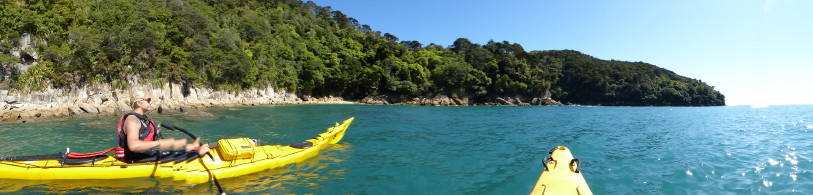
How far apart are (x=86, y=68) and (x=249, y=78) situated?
15673 millimetres

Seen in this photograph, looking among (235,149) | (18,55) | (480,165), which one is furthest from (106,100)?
(480,165)

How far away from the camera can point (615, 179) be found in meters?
6.38

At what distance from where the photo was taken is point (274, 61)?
44281 mm

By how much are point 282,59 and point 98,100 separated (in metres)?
23.4

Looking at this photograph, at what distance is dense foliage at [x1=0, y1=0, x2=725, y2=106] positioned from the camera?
22.7 meters

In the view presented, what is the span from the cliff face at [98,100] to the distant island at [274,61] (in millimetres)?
257

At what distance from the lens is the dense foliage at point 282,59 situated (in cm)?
2267

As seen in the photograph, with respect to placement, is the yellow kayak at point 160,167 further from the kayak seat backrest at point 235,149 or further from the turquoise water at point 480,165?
the turquoise water at point 480,165

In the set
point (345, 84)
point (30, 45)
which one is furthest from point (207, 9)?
point (30, 45)

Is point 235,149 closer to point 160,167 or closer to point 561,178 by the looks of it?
point 160,167

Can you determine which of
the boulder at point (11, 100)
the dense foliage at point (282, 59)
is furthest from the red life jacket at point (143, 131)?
the dense foliage at point (282, 59)

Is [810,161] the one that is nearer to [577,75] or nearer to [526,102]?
[526,102]

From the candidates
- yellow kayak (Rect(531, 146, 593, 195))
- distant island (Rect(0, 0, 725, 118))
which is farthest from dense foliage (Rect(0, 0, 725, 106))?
yellow kayak (Rect(531, 146, 593, 195))

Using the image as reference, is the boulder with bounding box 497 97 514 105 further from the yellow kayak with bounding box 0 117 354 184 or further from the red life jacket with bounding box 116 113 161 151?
the red life jacket with bounding box 116 113 161 151
